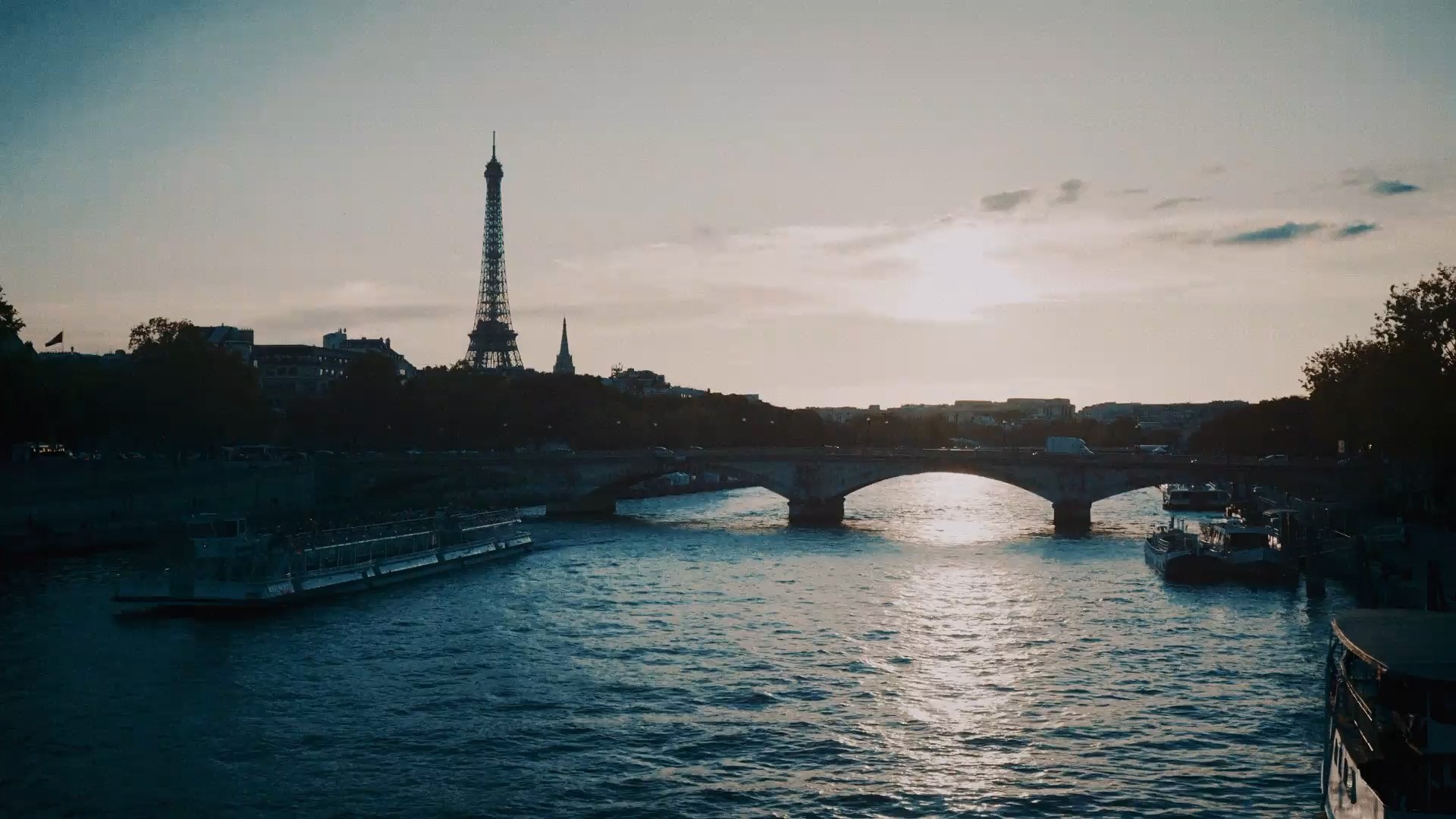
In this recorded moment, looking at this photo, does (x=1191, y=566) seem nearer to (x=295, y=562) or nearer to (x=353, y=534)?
(x=353, y=534)

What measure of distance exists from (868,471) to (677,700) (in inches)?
1845

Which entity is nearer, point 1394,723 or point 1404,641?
point 1394,723

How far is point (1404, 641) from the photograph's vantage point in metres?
17.7

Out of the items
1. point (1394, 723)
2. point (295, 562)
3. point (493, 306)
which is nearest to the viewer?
point (1394, 723)

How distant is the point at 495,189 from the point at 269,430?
51.1 metres

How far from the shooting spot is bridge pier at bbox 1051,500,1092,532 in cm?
6794

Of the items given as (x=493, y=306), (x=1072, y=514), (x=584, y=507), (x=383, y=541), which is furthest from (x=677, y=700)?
(x=493, y=306)

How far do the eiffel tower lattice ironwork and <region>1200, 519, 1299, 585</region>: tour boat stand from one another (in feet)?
309

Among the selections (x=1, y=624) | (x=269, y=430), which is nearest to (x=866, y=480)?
(x=269, y=430)

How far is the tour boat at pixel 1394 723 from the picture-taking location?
621 inches

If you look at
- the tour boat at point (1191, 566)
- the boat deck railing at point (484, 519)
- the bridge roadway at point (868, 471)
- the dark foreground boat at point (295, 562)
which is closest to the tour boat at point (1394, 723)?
the tour boat at point (1191, 566)

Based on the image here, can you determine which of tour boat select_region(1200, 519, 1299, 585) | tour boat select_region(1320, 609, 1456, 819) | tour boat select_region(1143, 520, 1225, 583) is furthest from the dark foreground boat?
tour boat select_region(1320, 609, 1456, 819)

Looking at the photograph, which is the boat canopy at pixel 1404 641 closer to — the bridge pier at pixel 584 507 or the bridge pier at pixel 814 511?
the bridge pier at pixel 814 511

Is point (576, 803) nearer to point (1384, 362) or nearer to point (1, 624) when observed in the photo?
point (1, 624)
